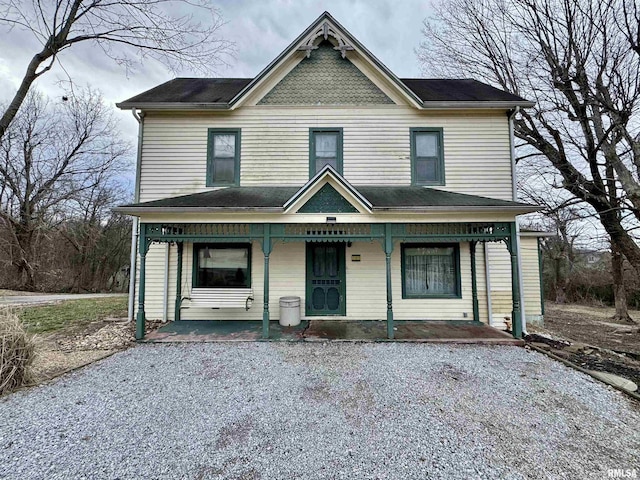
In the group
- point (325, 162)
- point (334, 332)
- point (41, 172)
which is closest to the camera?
point (334, 332)

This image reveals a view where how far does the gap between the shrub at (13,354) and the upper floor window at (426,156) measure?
856cm

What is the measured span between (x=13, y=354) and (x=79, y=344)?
2.39m

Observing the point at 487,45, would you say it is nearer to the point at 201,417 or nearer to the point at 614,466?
the point at 614,466

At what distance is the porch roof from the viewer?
6145mm

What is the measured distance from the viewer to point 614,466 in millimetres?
2633

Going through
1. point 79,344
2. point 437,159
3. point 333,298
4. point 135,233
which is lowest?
point 79,344

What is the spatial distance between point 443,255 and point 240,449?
6809 millimetres

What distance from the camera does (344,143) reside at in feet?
26.0

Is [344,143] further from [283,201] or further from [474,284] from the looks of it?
[474,284]

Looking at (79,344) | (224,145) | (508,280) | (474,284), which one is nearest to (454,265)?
(474,284)

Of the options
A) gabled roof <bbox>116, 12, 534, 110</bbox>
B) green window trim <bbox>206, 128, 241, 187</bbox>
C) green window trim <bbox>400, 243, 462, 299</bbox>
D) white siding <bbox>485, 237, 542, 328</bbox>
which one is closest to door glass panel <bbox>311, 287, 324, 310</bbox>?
green window trim <bbox>400, 243, 462, 299</bbox>

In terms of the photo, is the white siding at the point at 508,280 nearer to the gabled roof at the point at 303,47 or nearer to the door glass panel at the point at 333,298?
the gabled roof at the point at 303,47

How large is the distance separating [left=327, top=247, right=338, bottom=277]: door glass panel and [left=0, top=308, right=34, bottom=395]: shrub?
5.90 meters

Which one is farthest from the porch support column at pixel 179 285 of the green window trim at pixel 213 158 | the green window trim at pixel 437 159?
A: the green window trim at pixel 437 159
